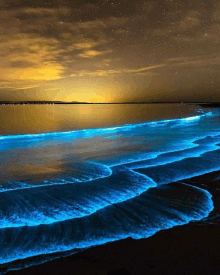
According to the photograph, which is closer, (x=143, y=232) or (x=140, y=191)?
(x=143, y=232)

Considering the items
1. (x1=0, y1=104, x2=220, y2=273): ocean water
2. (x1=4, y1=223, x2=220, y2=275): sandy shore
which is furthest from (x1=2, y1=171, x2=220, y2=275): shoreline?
(x1=0, y1=104, x2=220, y2=273): ocean water

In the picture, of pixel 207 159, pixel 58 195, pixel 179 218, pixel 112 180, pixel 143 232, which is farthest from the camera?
pixel 207 159

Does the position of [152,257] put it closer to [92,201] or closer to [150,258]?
[150,258]

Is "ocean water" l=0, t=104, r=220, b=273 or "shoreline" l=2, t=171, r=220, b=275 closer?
"shoreline" l=2, t=171, r=220, b=275

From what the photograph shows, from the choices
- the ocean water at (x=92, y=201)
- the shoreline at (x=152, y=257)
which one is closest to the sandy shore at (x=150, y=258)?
the shoreline at (x=152, y=257)

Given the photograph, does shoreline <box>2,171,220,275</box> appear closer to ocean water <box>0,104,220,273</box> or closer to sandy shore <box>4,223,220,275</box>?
sandy shore <box>4,223,220,275</box>

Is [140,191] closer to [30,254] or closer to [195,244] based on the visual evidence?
[195,244]

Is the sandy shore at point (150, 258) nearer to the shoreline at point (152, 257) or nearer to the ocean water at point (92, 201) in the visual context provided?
the shoreline at point (152, 257)

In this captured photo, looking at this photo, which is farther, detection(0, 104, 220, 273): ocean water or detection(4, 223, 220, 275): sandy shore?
detection(0, 104, 220, 273): ocean water

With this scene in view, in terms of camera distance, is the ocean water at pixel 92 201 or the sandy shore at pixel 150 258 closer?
the sandy shore at pixel 150 258

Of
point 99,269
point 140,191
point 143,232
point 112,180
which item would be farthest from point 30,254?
point 112,180

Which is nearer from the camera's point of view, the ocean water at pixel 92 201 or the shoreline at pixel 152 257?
the shoreline at pixel 152 257
